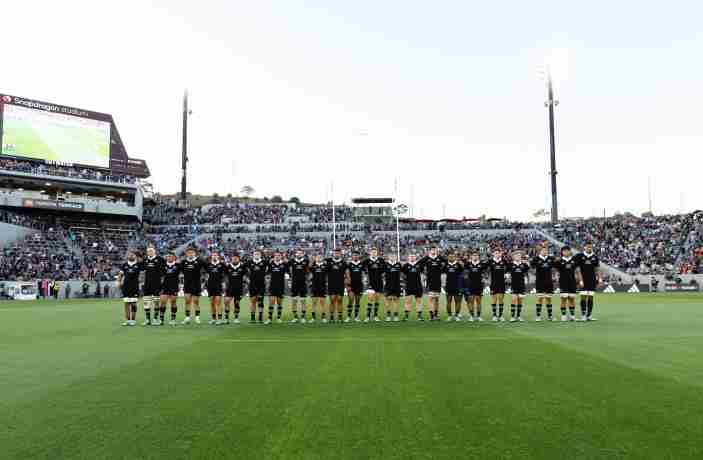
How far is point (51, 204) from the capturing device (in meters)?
52.5

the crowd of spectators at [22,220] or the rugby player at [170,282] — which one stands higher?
the crowd of spectators at [22,220]

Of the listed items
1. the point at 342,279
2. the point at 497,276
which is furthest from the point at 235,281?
the point at 497,276

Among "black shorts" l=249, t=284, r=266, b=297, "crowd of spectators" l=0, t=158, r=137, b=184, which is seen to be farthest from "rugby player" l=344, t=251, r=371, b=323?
"crowd of spectators" l=0, t=158, r=137, b=184

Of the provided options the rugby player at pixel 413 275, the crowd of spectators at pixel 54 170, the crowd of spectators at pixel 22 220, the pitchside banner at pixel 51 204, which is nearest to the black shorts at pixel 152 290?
the rugby player at pixel 413 275

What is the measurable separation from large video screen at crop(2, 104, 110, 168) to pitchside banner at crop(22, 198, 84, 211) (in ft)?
13.5

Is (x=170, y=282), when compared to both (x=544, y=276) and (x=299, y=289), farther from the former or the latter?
(x=544, y=276)

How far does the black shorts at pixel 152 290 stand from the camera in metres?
16.2

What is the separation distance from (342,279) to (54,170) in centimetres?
4839

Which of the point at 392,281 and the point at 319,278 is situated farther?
the point at 392,281

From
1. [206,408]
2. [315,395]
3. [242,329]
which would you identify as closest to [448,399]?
[315,395]

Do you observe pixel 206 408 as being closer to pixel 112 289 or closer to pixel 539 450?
pixel 539 450

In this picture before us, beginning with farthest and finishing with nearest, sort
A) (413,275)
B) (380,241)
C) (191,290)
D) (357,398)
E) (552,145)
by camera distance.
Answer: (552,145)
(380,241)
(413,275)
(191,290)
(357,398)

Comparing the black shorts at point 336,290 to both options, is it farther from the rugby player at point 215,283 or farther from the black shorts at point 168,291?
the black shorts at point 168,291

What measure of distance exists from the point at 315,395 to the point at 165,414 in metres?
1.69
